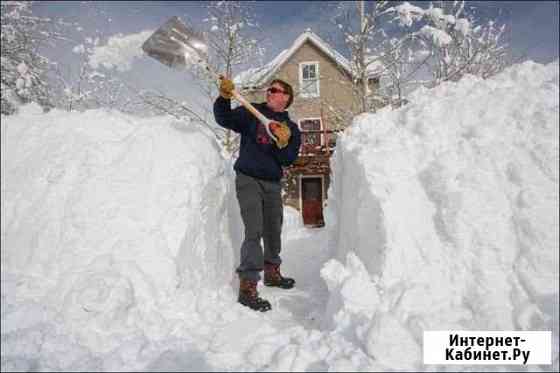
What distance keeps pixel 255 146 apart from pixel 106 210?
1.40 meters

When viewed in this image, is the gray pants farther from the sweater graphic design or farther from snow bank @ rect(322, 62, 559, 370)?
snow bank @ rect(322, 62, 559, 370)

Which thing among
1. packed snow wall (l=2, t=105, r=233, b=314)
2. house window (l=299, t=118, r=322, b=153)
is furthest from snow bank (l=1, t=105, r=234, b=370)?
house window (l=299, t=118, r=322, b=153)

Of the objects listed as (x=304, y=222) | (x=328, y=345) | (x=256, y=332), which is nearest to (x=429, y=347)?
(x=328, y=345)

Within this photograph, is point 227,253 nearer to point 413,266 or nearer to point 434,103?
point 413,266

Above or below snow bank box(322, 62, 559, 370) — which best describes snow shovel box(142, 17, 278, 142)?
above

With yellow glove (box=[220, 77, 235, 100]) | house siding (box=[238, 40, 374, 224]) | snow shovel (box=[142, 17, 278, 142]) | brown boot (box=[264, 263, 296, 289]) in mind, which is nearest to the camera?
yellow glove (box=[220, 77, 235, 100])

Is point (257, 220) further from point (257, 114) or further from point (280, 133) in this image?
point (257, 114)

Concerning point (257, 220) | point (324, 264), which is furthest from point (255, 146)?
point (324, 264)

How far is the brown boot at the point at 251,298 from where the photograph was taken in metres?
2.81

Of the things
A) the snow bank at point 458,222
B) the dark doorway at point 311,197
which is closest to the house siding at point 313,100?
the dark doorway at point 311,197

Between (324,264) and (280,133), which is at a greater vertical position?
(280,133)

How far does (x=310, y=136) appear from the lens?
49.6 feet

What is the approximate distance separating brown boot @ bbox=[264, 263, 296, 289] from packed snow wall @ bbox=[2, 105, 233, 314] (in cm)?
47

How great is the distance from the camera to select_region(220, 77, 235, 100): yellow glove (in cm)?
316
